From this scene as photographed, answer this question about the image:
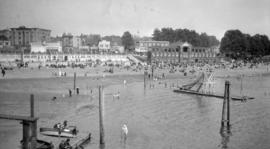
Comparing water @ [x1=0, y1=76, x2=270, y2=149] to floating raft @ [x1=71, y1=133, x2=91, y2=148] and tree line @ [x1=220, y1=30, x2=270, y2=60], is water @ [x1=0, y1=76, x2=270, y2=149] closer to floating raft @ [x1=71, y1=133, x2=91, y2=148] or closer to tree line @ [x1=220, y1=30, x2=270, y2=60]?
floating raft @ [x1=71, y1=133, x2=91, y2=148]

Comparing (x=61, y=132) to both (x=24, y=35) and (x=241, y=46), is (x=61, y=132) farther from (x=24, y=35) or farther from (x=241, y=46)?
(x=241, y=46)

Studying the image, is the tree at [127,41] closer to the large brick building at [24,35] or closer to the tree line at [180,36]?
the tree line at [180,36]

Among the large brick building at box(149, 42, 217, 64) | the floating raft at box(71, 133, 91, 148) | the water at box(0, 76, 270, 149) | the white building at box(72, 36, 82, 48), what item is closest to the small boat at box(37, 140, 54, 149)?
the floating raft at box(71, 133, 91, 148)

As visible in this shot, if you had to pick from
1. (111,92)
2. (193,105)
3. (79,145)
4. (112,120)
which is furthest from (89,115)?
(111,92)

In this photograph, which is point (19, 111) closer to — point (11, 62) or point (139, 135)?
point (139, 135)

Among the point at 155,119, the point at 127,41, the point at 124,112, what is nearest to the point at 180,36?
the point at 127,41

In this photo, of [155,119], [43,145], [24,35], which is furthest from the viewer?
[24,35]

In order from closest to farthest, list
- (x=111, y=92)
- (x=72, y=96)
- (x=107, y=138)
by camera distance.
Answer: (x=107, y=138) → (x=72, y=96) → (x=111, y=92)
